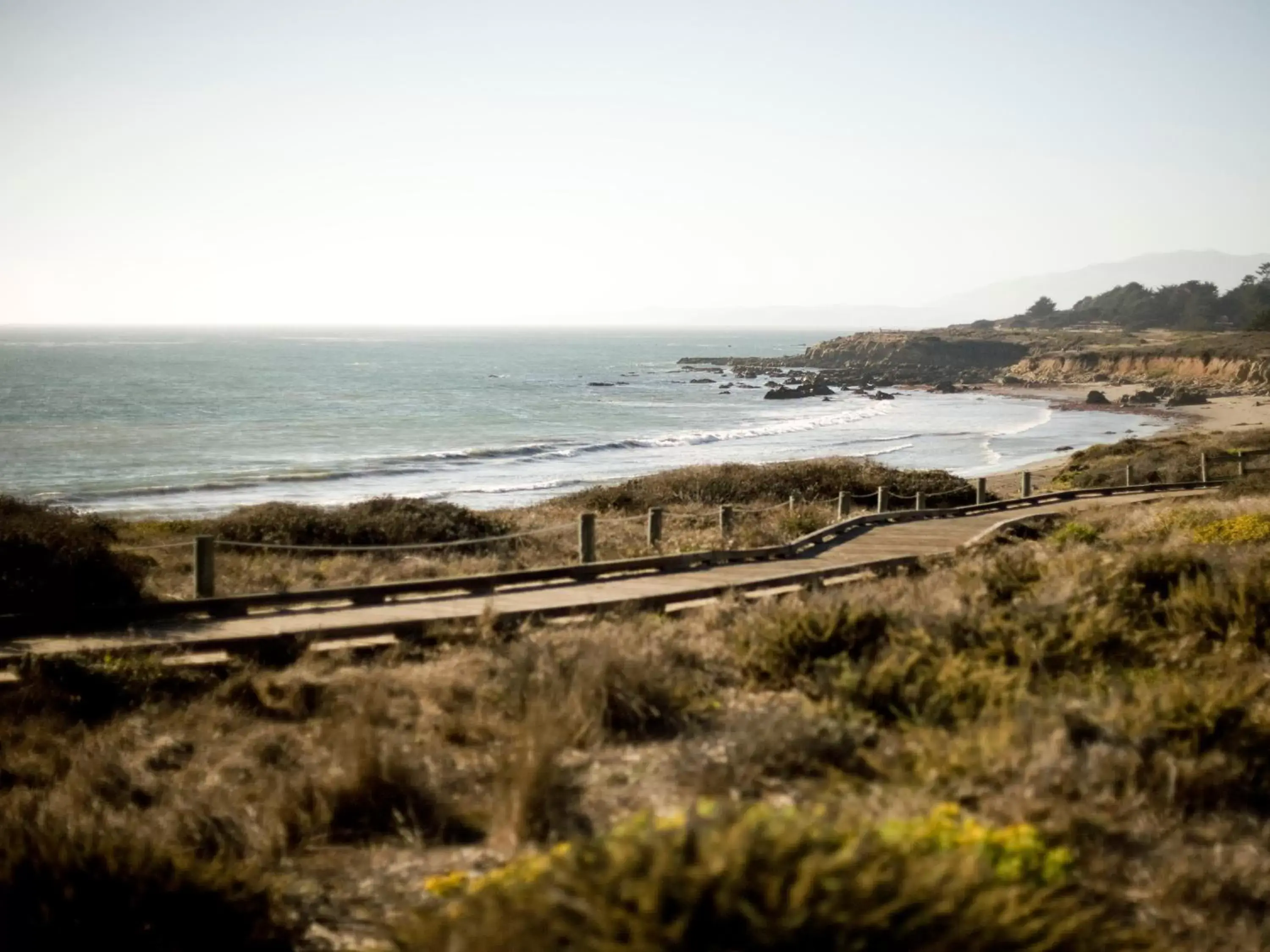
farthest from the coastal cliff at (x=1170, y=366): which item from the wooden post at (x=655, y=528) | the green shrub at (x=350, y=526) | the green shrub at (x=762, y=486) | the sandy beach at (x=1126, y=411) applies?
the wooden post at (x=655, y=528)

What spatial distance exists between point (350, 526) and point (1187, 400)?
79.9 meters

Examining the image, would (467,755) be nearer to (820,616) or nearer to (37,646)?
(820,616)

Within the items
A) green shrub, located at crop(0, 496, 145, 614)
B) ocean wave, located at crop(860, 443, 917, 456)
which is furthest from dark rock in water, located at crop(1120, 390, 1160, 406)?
green shrub, located at crop(0, 496, 145, 614)

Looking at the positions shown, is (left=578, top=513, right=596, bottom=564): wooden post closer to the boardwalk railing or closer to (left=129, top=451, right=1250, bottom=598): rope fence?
(left=129, top=451, right=1250, bottom=598): rope fence

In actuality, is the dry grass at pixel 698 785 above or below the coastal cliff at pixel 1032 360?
below

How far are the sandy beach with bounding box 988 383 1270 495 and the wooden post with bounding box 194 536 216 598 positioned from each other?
30484mm

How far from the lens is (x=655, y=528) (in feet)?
65.9

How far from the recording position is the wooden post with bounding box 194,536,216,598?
14.4 m

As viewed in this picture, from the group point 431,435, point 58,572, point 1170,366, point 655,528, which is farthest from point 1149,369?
point 58,572

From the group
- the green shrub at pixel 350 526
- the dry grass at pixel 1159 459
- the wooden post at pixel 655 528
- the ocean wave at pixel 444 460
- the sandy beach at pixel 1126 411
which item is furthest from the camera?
the sandy beach at pixel 1126 411

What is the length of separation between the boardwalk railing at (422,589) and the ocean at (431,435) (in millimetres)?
22176

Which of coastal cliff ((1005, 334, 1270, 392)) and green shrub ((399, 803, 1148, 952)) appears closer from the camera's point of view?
green shrub ((399, 803, 1148, 952))

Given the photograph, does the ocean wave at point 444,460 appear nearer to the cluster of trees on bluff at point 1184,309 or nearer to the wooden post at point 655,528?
the wooden post at point 655,528

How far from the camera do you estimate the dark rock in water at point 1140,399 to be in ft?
293
